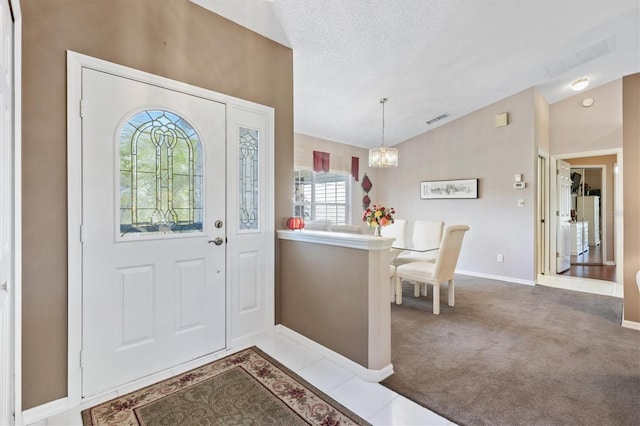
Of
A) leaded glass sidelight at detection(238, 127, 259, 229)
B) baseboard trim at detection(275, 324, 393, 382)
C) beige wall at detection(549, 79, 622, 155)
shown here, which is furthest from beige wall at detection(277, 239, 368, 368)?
beige wall at detection(549, 79, 622, 155)

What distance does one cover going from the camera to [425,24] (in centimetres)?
286

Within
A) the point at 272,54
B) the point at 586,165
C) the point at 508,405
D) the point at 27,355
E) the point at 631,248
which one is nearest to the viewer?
the point at 27,355

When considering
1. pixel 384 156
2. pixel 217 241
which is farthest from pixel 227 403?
pixel 384 156

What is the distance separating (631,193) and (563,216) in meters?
2.99

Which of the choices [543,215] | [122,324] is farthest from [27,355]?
[543,215]

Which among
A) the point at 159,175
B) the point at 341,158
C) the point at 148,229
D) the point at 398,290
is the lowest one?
the point at 398,290

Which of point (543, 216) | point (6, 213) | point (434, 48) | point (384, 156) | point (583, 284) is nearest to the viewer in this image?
point (6, 213)

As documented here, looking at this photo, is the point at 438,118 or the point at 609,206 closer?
the point at 438,118

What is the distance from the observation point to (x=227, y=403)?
1.87 metres

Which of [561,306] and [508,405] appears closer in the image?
[508,405]

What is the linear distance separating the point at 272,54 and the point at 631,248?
4.08m

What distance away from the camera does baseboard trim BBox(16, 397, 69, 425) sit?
1696 millimetres

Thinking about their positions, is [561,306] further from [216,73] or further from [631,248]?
[216,73]

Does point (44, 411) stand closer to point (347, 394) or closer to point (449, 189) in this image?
point (347, 394)
